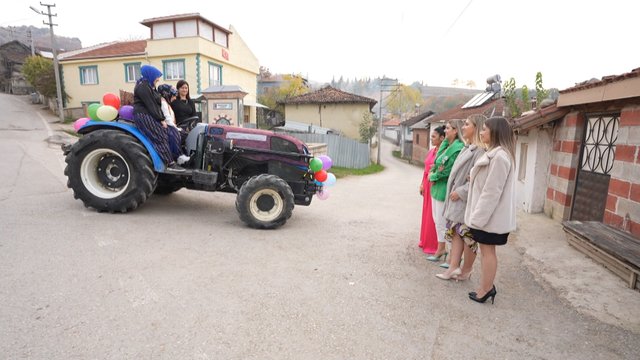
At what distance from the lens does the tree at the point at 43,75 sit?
84.2ft

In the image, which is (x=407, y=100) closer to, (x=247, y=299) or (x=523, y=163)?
(x=523, y=163)

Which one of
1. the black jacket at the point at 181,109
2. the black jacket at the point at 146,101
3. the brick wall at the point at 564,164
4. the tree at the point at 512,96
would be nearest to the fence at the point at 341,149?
the tree at the point at 512,96

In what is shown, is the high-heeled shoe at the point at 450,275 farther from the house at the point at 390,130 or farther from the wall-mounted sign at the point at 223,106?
the house at the point at 390,130

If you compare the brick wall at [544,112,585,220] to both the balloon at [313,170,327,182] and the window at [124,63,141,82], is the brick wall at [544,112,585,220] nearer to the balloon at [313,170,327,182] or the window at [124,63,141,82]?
the balloon at [313,170,327,182]

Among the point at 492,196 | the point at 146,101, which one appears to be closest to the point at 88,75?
the point at 146,101

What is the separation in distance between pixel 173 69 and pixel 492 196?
23855mm

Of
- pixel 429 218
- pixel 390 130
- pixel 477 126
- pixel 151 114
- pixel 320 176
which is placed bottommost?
pixel 429 218

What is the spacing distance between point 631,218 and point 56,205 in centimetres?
846

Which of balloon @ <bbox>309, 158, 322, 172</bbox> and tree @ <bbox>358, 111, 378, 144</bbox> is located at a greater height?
tree @ <bbox>358, 111, 378, 144</bbox>

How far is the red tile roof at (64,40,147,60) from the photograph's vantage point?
23834 mm

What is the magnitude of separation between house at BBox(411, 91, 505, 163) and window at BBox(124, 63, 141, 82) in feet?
67.2

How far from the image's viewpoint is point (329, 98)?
88.0ft

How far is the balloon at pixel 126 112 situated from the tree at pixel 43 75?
87.1 ft

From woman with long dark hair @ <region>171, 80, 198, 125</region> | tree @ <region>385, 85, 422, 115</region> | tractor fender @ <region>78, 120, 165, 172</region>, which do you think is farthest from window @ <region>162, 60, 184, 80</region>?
tree @ <region>385, 85, 422, 115</region>
